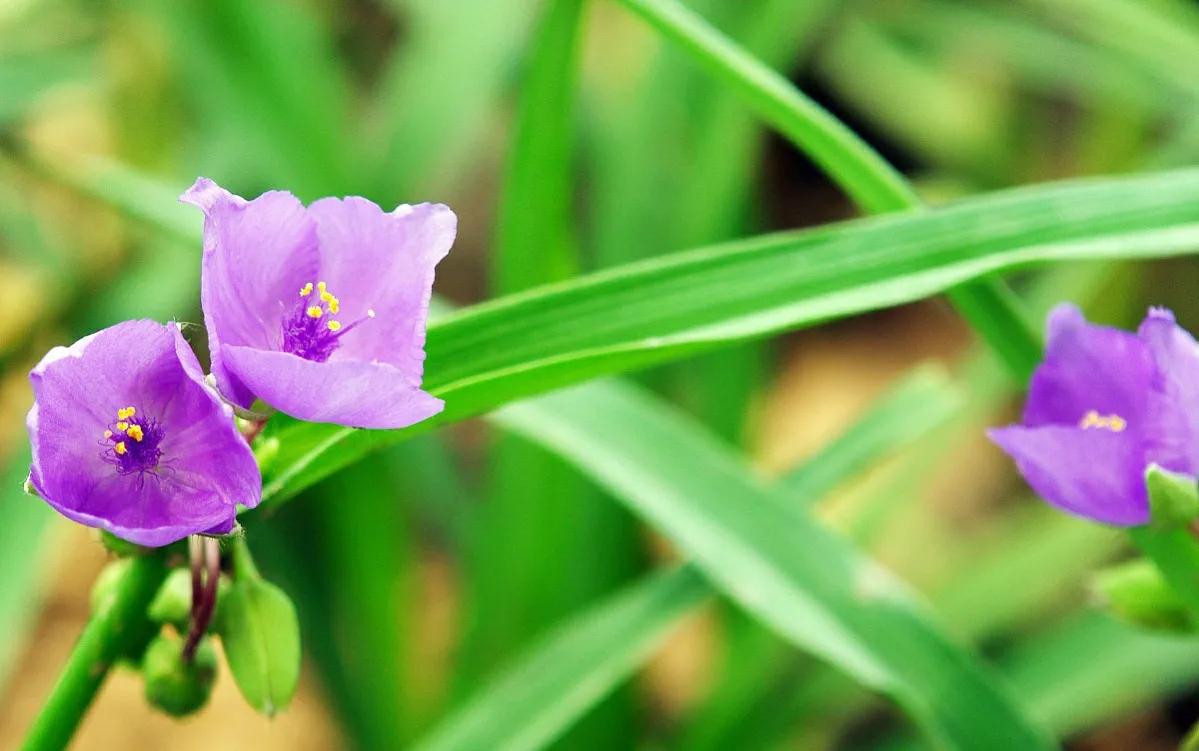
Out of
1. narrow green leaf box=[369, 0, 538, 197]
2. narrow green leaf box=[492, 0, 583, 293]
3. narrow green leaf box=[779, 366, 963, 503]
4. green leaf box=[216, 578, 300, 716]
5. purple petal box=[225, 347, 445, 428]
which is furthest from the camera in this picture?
narrow green leaf box=[369, 0, 538, 197]

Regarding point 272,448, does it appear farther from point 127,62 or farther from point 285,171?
point 127,62

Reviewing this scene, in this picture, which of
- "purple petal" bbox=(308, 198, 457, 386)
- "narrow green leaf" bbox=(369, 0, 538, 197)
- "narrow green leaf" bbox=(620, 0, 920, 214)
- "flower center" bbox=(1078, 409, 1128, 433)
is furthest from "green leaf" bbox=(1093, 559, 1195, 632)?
"narrow green leaf" bbox=(369, 0, 538, 197)

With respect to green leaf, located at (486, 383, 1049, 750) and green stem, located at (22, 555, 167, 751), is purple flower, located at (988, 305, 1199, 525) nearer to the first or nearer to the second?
green leaf, located at (486, 383, 1049, 750)

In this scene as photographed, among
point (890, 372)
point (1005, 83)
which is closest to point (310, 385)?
point (890, 372)

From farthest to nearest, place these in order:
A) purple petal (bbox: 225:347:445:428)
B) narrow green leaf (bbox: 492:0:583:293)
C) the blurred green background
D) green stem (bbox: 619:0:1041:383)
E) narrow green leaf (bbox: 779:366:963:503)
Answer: the blurred green background → narrow green leaf (bbox: 779:366:963:503) → narrow green leaf (bbox: 492:0:583:293) → green stem (bbox: 619:0:1041:383) → purple petal (bbox: 225:347:445:428)

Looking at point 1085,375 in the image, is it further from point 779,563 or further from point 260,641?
point 260,641

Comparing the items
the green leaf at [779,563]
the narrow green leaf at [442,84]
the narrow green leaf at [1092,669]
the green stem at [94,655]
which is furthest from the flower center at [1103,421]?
the narrow green leaf at [442,84]
